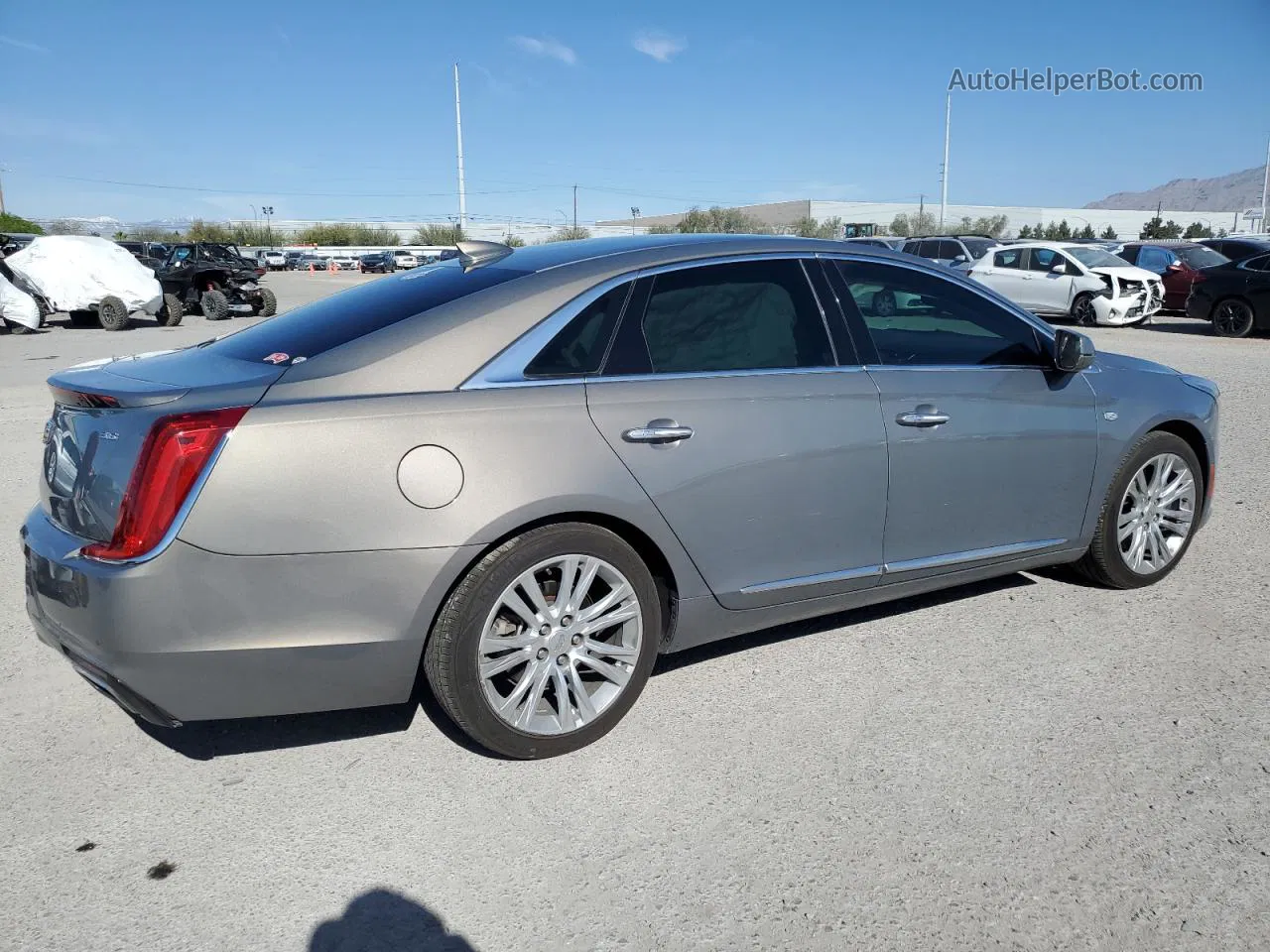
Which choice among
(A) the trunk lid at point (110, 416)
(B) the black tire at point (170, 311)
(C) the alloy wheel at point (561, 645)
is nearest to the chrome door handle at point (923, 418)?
(C) the alloy wheel at point (561, 645)

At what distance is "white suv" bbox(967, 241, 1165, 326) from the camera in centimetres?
1880

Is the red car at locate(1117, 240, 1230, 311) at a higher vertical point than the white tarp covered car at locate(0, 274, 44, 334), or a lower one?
higher

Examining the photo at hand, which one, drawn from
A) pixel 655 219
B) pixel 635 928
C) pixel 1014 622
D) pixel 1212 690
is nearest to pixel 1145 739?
pixel 1212 690

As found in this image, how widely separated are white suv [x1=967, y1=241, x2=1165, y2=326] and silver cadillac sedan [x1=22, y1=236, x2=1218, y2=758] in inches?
608

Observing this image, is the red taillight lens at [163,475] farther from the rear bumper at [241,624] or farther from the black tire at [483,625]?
the black tire at [483,625]

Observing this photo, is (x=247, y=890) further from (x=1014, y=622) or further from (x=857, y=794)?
(x=1014, y=622)

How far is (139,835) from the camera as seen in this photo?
2914 mm

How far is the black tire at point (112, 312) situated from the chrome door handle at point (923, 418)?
19.7 meters

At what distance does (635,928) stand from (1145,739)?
76.6 inches

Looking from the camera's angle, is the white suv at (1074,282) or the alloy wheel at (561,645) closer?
the alloy wheel at (561,645)

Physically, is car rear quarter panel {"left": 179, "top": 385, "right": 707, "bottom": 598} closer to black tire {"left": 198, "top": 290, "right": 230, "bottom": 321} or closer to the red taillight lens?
the red taillight lens

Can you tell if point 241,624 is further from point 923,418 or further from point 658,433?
point 923,418

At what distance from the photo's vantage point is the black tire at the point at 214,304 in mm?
21875

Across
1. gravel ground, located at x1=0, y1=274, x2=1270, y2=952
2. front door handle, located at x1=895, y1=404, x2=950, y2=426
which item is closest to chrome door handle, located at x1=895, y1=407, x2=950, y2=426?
front door handle, located at x1=895, y1=404, x2=950, y2=426
